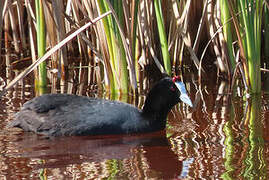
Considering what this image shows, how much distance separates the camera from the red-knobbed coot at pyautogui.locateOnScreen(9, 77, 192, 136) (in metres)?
4.66

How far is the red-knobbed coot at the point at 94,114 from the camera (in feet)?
15.3

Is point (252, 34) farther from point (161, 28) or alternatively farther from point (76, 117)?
point (76, 117)

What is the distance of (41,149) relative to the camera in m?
4.31

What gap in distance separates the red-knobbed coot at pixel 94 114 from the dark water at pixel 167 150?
67mm

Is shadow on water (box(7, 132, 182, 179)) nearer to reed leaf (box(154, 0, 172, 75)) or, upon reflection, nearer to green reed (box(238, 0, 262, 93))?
green reed (box(238, 0, 262, 93))

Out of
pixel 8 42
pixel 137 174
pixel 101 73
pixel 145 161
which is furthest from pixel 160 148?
pixel 8 42

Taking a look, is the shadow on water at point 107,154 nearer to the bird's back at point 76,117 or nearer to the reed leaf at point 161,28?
the bird's back at point 76,117

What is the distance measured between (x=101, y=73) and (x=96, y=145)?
256 centimetres

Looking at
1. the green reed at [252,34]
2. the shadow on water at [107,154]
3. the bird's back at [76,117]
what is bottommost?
the shadow on water at [107,154]

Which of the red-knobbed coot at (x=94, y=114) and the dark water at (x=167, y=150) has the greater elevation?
the red-knobbed coot at (x=94, y=114)

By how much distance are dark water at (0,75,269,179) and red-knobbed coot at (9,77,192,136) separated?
7 centimetres

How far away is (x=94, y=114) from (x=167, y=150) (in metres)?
0.70

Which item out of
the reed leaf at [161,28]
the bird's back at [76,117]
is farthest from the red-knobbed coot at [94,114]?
the reed leaf at [161,28]

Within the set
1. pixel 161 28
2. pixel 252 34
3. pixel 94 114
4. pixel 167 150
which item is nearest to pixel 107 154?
pixel 167 150
